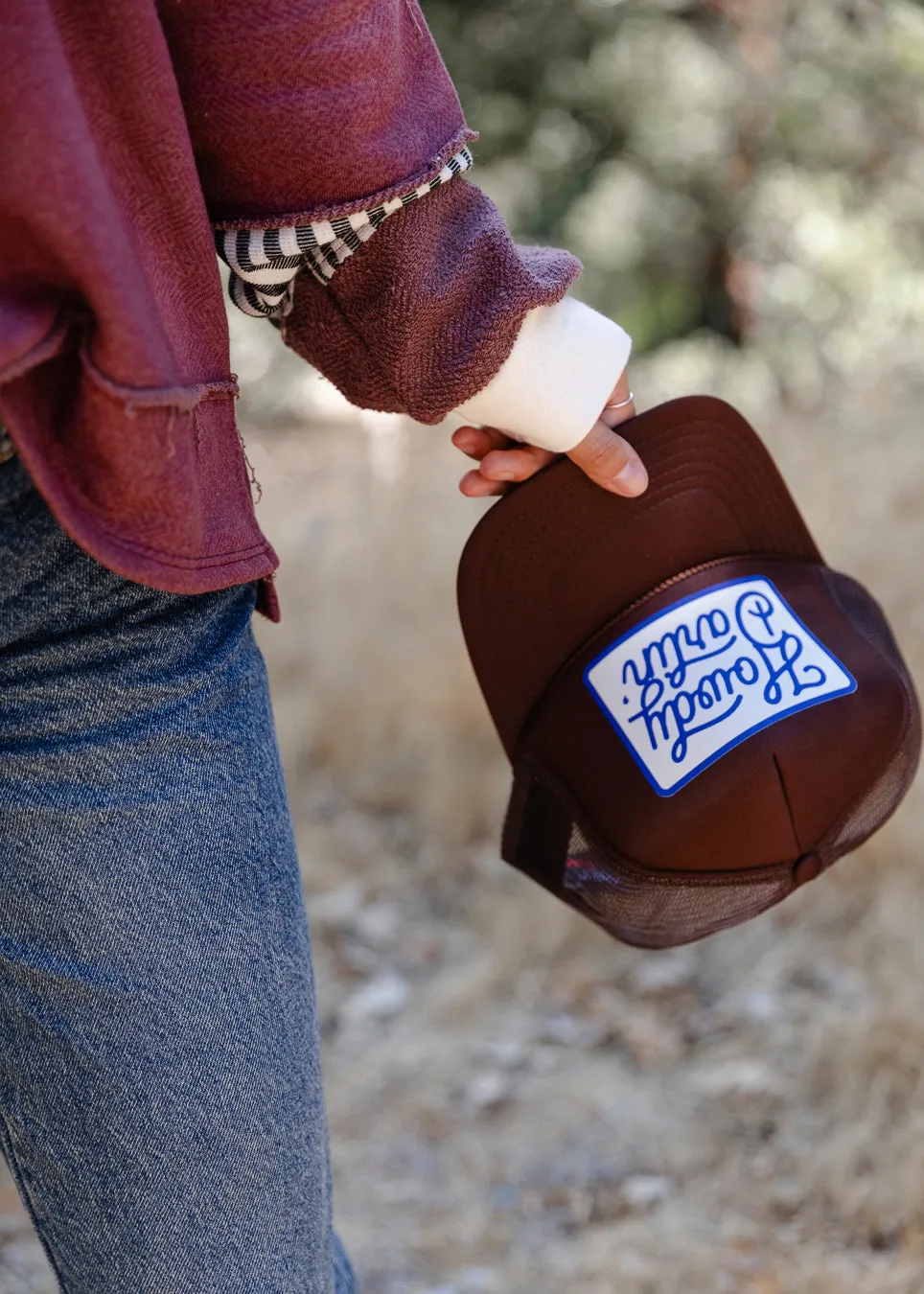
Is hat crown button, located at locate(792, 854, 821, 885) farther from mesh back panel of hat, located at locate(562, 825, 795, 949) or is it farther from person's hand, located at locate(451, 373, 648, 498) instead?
person's hand, located at locate(451, 373, 648, 498)

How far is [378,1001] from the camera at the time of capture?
251 centimetres

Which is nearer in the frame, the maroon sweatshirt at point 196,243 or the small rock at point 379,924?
the maroon sweatshirt at point 196,243

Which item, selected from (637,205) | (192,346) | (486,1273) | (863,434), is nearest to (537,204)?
(637,205)

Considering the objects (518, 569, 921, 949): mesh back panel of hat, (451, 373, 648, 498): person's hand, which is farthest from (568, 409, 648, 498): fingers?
(518, 569, 921, 949): mesh back panel of hat

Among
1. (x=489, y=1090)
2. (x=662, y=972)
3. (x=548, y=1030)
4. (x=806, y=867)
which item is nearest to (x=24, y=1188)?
(x=806, y=867)

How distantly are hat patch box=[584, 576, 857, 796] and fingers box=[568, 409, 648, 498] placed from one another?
0.37 feet

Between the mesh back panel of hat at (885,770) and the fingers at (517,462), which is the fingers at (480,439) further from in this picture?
the mesh back panel of hat at (885,770)

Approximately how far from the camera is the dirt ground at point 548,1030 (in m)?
1.91

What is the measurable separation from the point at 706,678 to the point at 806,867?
0.19 meters

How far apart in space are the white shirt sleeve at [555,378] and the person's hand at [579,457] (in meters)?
0.04

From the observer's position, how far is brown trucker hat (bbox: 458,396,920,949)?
3.55ft

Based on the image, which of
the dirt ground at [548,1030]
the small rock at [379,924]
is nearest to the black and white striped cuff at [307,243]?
the dirt ground at [548,1030]

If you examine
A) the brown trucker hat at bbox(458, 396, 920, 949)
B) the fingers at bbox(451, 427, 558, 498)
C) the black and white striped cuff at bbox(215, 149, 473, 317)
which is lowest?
the brown trucker hat at bbox(458, 396, 920, 949)

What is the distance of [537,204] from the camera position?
7438 mm
